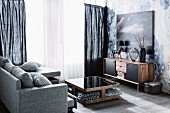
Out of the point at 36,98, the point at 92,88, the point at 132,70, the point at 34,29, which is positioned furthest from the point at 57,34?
the point at 36,98

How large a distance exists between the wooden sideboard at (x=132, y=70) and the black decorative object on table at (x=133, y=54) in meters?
0.36

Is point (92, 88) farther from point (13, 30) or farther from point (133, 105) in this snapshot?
point (13, 30)

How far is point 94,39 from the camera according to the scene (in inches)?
265

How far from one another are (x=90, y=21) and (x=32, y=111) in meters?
3.95

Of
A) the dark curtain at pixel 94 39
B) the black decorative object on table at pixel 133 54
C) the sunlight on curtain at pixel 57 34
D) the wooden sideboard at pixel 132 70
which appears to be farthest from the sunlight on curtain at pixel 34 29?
the black decorative object on table at pixel 133 54

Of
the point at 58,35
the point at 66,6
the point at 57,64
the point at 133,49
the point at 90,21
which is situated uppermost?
the point at 66,6

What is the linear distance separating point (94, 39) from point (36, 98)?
12.4 feet

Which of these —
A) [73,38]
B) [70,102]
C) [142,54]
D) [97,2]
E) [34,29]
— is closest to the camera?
[70,102]

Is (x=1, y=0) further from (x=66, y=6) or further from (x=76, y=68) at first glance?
(x=76, y=68)

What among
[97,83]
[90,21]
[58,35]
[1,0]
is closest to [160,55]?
[97,83]

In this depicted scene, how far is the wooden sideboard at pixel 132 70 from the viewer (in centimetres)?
521

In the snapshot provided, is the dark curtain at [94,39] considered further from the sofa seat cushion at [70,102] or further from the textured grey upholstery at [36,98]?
the textured grey upholstery at [36,98]

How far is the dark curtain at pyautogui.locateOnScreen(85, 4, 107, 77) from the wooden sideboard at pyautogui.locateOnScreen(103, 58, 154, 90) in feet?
2.67

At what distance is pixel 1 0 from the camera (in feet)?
17.2
